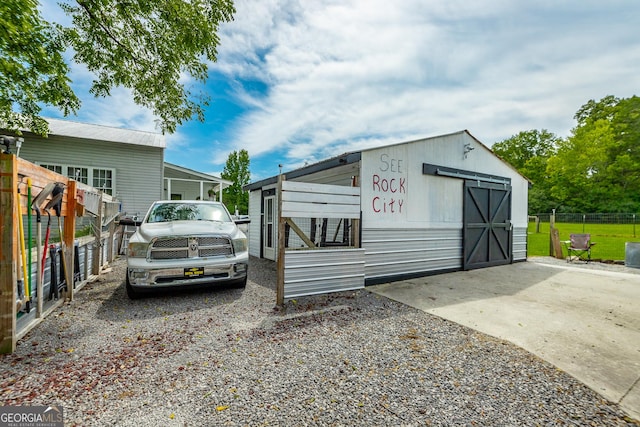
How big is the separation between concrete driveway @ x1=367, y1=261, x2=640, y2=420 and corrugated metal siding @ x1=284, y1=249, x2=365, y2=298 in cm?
64

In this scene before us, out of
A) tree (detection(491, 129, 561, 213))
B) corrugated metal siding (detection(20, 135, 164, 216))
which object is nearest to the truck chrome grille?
corrugated metal siding (detection(20, 135, 164, 216))

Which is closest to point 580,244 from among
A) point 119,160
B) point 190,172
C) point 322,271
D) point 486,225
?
point 486,225

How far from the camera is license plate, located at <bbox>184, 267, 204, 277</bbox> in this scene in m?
4.47

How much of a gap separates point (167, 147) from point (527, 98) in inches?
519

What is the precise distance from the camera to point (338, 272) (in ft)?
16.6

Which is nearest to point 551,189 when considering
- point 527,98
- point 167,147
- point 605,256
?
point 605,256

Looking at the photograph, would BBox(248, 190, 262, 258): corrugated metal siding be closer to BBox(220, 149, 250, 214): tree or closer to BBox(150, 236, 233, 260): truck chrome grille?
BBox(150, 236, 233, 260): truck chrome grille

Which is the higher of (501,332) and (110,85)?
(110,85)

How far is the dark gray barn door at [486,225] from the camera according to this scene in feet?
24.4

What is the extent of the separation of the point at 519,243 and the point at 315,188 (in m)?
8.08

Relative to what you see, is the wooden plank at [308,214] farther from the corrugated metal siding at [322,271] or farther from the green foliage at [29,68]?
the green foliage at [29,68]

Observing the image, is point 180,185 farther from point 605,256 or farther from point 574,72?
point 605,256

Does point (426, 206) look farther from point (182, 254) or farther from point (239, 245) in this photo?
point (182, 254)

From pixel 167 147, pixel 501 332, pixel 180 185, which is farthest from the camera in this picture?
pixel 180 185
